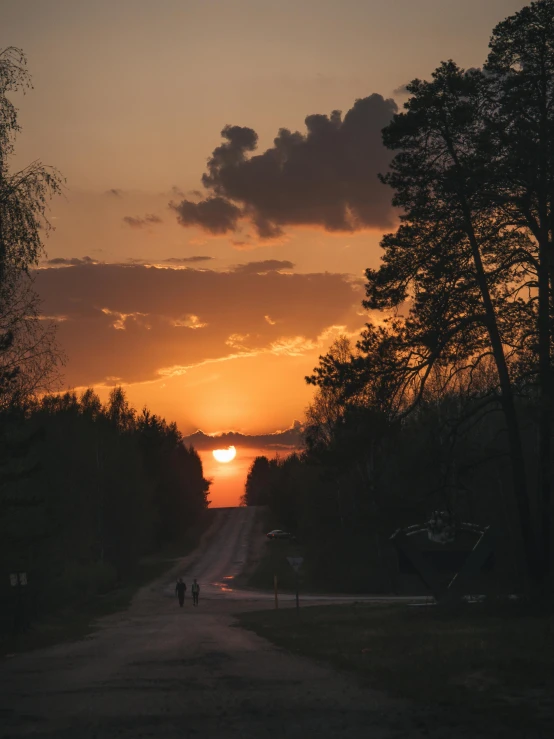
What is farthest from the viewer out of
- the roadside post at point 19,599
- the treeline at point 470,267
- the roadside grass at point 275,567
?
the roadside grass at point 275,567

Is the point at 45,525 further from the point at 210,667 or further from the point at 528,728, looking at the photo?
the point at 528,728

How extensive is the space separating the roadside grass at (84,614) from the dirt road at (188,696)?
4265 millimetres

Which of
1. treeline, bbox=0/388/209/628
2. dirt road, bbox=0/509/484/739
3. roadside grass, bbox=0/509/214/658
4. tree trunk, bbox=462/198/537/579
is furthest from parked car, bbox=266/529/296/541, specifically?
tree trunk, bbox=462/198/537/579

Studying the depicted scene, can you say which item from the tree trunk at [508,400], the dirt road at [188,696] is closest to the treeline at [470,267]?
the tree trunk at [508,400]

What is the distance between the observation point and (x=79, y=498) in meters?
65.3

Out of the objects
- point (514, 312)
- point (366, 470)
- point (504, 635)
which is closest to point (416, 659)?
point (504, 635)

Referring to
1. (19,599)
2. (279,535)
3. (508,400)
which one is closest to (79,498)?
(19,599)

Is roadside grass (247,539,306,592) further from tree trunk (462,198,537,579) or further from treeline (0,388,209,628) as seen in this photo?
tree trunk (462,198,537,579)

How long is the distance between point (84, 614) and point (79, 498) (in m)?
21.3

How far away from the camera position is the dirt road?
379 inches

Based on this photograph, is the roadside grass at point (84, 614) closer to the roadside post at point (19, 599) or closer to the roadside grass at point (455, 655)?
the roadside post at point (19, 599)

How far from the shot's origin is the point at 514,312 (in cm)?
2306

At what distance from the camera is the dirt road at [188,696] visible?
9.62 m

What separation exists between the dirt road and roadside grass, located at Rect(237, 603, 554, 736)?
78 cm
